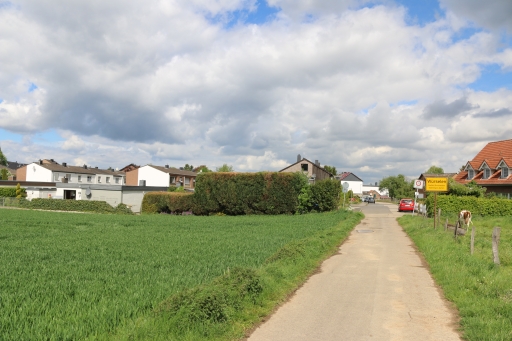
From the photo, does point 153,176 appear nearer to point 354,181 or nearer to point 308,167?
point 308,167

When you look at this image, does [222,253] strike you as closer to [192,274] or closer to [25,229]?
[192,274]

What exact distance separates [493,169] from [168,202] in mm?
33631

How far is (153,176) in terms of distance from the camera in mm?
93875

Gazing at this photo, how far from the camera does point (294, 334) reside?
656cm

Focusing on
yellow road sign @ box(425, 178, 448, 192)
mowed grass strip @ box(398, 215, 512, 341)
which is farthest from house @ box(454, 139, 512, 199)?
mowed grass strip @ box(398, 215, 512, 341)

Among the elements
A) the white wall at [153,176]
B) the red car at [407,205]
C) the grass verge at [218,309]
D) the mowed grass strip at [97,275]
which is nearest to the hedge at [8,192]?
the white wall at [153,176]

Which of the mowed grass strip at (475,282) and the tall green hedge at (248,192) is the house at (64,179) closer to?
the tall green hedge at (248,192)

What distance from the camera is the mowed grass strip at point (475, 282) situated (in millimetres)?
6781

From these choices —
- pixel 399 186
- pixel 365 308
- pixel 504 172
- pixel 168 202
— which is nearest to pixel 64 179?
pixel 168 202

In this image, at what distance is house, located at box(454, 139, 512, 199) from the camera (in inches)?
1633

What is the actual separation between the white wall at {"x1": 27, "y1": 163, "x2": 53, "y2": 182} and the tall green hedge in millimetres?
53143

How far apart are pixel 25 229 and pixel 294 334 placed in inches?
828

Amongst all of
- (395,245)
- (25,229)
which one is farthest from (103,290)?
(25,229)

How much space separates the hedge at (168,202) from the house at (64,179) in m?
8.20
